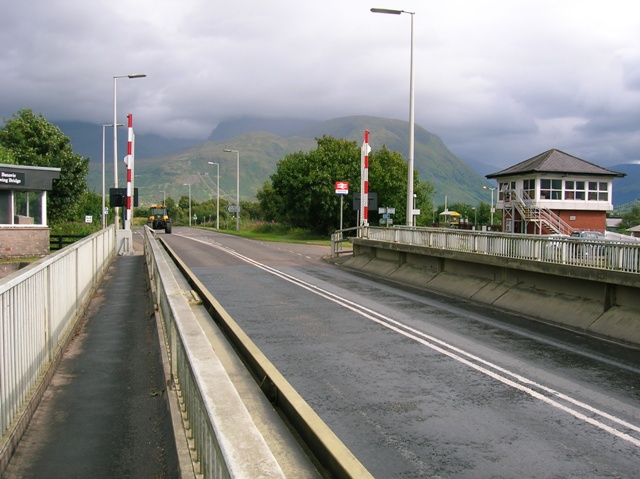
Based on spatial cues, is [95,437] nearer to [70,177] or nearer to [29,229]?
[29,229]

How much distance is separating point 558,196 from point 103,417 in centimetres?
4672

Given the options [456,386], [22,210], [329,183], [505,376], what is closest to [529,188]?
[329,183]

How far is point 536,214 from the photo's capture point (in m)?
47.8

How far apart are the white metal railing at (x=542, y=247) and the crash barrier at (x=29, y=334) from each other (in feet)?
30.1

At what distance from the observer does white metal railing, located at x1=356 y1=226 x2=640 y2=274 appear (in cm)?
1143

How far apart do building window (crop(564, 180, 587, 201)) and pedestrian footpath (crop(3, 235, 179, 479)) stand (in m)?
43.2

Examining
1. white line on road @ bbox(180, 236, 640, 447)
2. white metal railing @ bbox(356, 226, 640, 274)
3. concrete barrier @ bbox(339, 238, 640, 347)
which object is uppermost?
white metal railing @ bbox(356, 226, 640, 274)

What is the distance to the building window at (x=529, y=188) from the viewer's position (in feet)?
159

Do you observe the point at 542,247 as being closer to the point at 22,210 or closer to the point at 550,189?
the point at 22,210

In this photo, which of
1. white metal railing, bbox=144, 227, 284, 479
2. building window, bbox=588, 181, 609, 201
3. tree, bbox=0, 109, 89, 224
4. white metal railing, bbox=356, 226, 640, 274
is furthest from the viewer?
tree, bbox=0, 109, 89, 224

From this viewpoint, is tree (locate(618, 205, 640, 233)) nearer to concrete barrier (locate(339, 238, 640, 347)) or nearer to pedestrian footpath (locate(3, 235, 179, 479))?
concrete barrier (locate(339, 238, 640, 347))

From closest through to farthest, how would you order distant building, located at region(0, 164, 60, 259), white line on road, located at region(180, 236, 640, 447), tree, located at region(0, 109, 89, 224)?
white line on road, located at region(180, 236, 640, 447) → distant building, located at region(0, 164, 60, 259) → tree, located at region(0, 109, 89, 224)

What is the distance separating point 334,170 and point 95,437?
5594cm

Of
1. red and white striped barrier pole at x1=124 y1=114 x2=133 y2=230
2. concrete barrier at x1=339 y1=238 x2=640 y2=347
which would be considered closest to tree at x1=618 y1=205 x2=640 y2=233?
red and white striped barrier pole at x1=124 y1=114 x2=133 y2=230
